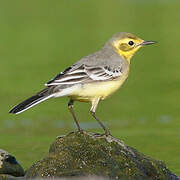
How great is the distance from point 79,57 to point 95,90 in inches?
456

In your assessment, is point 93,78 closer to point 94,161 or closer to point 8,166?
point 94,161

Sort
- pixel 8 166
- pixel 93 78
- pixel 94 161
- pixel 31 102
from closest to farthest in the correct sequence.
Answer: pixel 94 161 < pixel 31 102 < pixel 93 78 < pixel 8 166

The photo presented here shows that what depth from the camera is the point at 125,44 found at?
13.4 metres

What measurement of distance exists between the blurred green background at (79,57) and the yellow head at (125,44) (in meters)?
2.61

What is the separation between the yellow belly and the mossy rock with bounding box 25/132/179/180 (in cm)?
67

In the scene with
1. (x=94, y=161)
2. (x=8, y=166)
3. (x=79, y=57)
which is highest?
(x=94, y=161)

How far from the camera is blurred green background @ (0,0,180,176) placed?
1717 cm

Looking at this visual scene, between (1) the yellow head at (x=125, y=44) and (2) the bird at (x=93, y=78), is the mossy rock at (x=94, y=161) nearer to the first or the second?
(2) the bird at (x=93, y=78)

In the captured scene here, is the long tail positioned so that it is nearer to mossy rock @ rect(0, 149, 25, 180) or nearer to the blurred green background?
mossy rock @ rect(0, 149, 25, 180)

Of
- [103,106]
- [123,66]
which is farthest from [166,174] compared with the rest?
[103,106]

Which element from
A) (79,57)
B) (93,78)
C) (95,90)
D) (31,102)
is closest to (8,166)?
(31,102)

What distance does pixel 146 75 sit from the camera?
73.8ft

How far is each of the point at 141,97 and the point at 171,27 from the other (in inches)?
360

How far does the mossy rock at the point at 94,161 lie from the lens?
1128 cm
